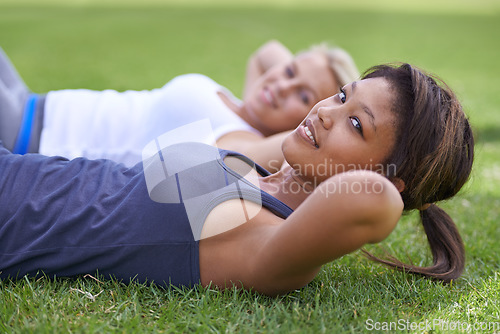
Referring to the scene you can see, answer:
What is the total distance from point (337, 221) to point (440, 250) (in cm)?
102

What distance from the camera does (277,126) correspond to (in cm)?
358

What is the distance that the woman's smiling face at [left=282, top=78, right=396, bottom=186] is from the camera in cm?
196

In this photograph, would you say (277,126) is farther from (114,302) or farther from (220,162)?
(114,302)

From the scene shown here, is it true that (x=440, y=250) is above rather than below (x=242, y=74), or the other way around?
above

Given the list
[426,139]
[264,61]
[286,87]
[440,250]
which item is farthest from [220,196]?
[264,61]

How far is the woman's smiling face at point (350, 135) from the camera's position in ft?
6.45

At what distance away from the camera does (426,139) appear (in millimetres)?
1972

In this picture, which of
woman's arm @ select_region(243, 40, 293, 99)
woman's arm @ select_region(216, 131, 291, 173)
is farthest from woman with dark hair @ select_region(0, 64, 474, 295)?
woman's arm @ select_region(243, 40, 293, 99)

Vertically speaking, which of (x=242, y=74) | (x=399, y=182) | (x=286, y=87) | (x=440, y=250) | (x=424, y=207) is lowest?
(x=242, y=74)

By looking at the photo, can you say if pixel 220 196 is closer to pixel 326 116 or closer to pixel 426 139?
pixel 326 116

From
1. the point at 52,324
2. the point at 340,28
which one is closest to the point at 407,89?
the point at 52,324

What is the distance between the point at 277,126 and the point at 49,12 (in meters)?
14.2

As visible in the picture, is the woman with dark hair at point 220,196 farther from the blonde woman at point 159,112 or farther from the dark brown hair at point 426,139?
the blonde woman at point 159,112

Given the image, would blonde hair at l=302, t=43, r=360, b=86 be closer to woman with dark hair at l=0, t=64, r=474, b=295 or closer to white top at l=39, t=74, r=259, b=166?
white top at l=39, t=74, r=259, b=166
